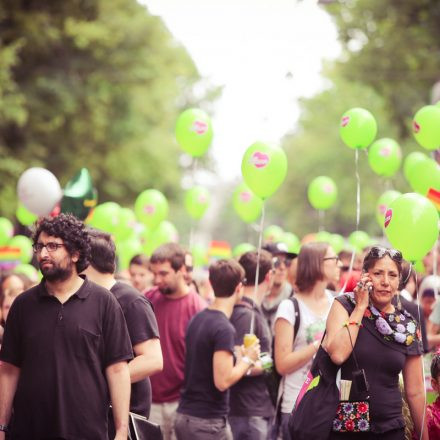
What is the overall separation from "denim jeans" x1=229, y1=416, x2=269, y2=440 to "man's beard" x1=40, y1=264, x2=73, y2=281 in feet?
8.00

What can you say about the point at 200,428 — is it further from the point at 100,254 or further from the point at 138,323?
the point at 100,254

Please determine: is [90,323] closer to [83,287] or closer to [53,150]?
[83,287]

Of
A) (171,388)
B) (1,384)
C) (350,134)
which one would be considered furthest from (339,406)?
(350,134)

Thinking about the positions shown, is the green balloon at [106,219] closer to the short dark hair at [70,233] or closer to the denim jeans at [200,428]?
the denim jeans at [200,428]

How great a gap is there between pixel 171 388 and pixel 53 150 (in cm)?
1662

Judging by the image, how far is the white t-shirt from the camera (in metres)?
5.74

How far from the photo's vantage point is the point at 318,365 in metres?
4.59

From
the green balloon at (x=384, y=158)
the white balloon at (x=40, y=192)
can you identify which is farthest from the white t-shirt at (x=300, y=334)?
the green balloon at (x=384, y=158)

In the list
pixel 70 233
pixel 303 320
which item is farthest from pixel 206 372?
pixel 70 233

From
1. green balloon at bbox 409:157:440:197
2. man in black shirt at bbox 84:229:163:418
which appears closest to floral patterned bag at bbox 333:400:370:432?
man in black shirt at bbox 84:229:163:418

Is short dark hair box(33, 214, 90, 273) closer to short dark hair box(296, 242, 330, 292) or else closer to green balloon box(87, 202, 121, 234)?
short dark hair box(296, 242, 330, 292)

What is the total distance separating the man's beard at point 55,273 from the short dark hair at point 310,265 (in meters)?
2.06

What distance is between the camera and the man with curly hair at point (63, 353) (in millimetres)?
4266

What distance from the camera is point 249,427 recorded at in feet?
20.6
